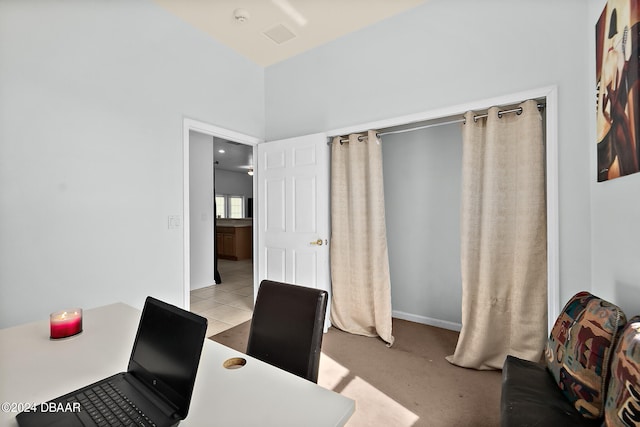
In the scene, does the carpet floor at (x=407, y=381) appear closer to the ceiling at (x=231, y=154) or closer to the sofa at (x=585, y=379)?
the sofa at (x=585, y=379)

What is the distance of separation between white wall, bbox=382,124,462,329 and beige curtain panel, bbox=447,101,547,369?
27.1 inches

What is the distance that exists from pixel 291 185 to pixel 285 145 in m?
0.46

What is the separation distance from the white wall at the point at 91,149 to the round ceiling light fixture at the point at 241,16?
0.46 metres

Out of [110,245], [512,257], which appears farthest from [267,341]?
[512,257]

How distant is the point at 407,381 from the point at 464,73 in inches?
95.9

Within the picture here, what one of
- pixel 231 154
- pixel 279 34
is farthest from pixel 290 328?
pixel 231 154

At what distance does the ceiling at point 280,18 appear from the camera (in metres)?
2.48

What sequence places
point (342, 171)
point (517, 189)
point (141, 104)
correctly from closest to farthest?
point (517, 189), point (141, 104), point (342, 171)

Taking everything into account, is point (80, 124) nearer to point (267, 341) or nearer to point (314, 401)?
point (267, 341)

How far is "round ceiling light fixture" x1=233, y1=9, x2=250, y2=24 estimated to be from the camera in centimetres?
253

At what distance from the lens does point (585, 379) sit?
3.84ft

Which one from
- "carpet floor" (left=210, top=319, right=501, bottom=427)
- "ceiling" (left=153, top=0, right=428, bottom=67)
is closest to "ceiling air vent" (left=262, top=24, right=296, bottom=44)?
"ceiling" (left=153, top=0, right=428, bottom=67)

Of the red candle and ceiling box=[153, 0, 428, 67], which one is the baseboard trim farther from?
ceiling box=[153, 0, 428, 67]

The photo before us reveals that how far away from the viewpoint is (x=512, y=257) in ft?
7.18
